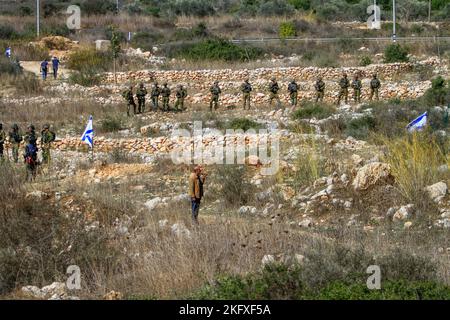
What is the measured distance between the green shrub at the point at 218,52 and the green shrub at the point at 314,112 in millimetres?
12661

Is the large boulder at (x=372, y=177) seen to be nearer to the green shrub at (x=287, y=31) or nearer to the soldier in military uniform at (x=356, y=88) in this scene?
the soldier in military uniform at (x=356, y=88)

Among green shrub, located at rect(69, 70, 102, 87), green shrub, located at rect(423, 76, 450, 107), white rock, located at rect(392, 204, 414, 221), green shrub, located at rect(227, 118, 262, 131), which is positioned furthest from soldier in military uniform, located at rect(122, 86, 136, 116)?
white rock, located at rect(392, 204, 414, 221)

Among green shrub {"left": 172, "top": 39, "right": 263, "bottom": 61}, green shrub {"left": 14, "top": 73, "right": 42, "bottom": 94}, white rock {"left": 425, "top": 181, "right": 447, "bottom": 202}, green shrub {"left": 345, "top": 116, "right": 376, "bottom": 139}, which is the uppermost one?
white rock {"left": 425, "top": 181, "right": 447, "bottom": 202}

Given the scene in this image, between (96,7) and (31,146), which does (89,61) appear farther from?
(96,7)

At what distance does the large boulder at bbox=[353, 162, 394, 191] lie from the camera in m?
13.3

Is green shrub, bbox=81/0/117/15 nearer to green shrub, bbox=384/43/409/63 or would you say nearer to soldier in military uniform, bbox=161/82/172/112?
green shrub, bbox=384/43/409/63

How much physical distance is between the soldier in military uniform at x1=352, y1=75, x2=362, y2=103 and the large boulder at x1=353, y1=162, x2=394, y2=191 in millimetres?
12298

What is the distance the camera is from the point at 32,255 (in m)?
9.49

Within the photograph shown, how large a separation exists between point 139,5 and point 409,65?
32.9 m

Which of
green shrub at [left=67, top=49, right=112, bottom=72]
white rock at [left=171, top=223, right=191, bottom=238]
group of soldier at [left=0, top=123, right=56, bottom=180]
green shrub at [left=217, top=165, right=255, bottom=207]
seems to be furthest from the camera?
green shrub at [left=67, top=49, right=112, bottom=72]

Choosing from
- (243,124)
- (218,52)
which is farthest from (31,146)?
(218,52)

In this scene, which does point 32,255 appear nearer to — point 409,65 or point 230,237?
point 230,237

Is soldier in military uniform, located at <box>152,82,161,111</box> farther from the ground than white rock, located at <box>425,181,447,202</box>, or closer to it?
closer to it

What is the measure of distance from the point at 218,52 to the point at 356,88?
37.6 feet
